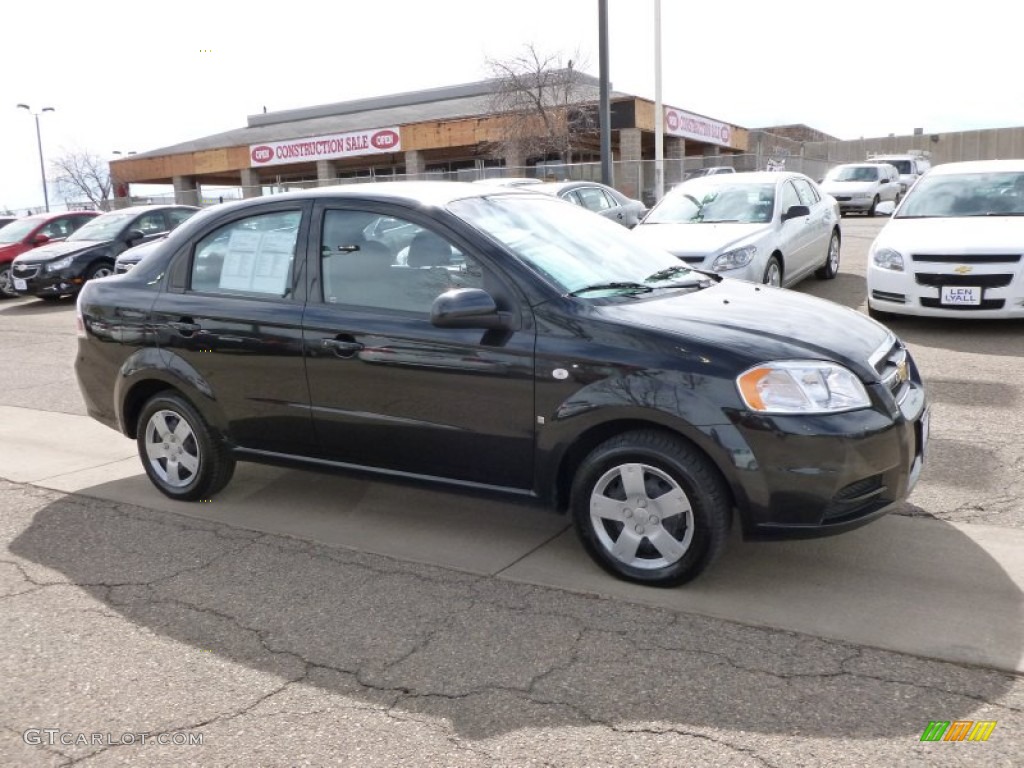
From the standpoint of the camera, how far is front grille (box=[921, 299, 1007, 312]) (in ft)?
27.6

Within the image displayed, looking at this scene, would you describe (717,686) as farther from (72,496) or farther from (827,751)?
(72,496)

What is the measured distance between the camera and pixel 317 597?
3.98 meters

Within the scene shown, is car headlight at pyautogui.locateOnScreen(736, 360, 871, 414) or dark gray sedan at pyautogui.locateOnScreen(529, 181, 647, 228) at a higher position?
dark gray sedan at pyautogui.locateOnScreen(529, 181, 647, 228)

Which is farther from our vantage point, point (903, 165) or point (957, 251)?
point (903, 165)

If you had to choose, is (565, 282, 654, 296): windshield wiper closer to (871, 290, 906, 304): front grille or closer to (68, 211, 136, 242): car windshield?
(871, 290, 906, 304): front grille

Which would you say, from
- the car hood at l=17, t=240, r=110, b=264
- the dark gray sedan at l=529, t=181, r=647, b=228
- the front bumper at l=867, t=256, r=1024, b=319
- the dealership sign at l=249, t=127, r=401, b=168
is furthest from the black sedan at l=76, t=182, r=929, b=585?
the dealership sign at l=249, t=127, r=401, b=168

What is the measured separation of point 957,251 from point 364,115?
44.1 m

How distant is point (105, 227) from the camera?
17.2 meters

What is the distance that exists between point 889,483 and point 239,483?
12.2ft

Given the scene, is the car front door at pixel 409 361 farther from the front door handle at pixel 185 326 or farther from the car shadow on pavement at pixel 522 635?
the front door handle at pixel 185 326

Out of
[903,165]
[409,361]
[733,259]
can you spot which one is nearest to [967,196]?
[733,259]

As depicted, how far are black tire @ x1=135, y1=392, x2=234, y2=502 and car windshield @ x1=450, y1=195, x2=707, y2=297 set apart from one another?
6.33 feet

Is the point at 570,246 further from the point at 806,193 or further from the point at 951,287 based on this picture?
the point at 806,193

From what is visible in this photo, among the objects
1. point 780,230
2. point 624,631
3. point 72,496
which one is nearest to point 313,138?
point 780,230
